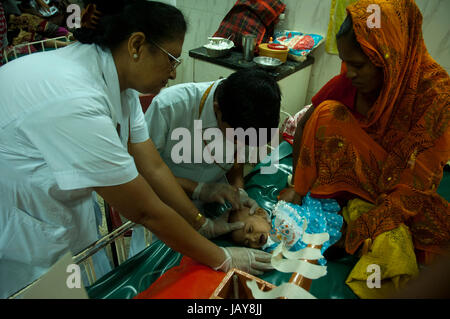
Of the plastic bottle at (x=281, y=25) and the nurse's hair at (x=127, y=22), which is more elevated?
the nurse's hair at (x=127, y=22)

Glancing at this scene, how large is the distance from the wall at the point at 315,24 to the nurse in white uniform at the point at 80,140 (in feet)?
3.56

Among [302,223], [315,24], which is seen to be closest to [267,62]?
[315,24]

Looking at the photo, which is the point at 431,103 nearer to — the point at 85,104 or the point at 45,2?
the point at 85,104

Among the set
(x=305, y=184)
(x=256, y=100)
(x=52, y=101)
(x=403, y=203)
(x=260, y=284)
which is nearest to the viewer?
(x=260, y=284)

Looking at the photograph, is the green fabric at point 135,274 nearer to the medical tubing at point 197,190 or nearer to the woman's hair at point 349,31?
the medical tubing at point 197,190

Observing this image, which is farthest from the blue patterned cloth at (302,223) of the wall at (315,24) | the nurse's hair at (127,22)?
the wall at (315,24)

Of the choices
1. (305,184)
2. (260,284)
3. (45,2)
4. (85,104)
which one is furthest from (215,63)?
(260,284)

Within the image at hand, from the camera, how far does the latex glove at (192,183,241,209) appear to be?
75.1 inches

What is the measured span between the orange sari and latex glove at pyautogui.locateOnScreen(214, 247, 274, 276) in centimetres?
55

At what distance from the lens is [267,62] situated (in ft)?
10.7

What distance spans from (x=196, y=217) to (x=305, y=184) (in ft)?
2.72

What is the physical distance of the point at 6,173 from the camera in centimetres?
109

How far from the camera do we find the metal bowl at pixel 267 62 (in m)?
3.18

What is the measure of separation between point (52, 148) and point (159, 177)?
28.6 inches
